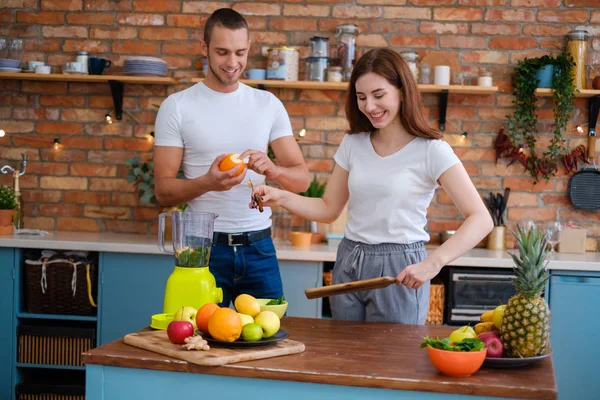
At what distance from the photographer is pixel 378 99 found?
242cm

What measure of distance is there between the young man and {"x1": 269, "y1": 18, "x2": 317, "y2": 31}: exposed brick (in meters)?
1.60

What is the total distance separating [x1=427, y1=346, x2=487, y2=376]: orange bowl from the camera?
1.78 meters

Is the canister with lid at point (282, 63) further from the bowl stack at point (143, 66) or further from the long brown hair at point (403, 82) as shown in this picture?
the long brown hair at point (403, 82)

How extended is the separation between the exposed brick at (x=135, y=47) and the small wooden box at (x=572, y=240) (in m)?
2.55

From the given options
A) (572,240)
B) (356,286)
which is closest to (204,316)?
(356,286)

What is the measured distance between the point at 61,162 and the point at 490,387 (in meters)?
3.40

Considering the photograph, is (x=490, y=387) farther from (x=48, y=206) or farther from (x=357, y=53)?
(x=48, y=206)

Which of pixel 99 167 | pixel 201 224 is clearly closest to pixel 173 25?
pixel 99 167

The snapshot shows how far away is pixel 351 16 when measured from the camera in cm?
436

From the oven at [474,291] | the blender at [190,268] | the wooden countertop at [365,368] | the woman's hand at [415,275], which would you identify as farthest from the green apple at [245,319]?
the oven at [474,291]

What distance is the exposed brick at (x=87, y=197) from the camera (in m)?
4.49

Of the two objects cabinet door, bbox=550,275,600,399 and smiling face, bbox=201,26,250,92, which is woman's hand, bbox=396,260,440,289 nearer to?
smiling face, bbox=201,26,250,92

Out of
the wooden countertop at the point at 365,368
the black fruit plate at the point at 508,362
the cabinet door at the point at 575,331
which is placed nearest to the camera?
the wooden countertop at the point at 365,368

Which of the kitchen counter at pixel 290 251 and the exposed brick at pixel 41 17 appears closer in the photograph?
the kitchen counter at pixel 290 251
